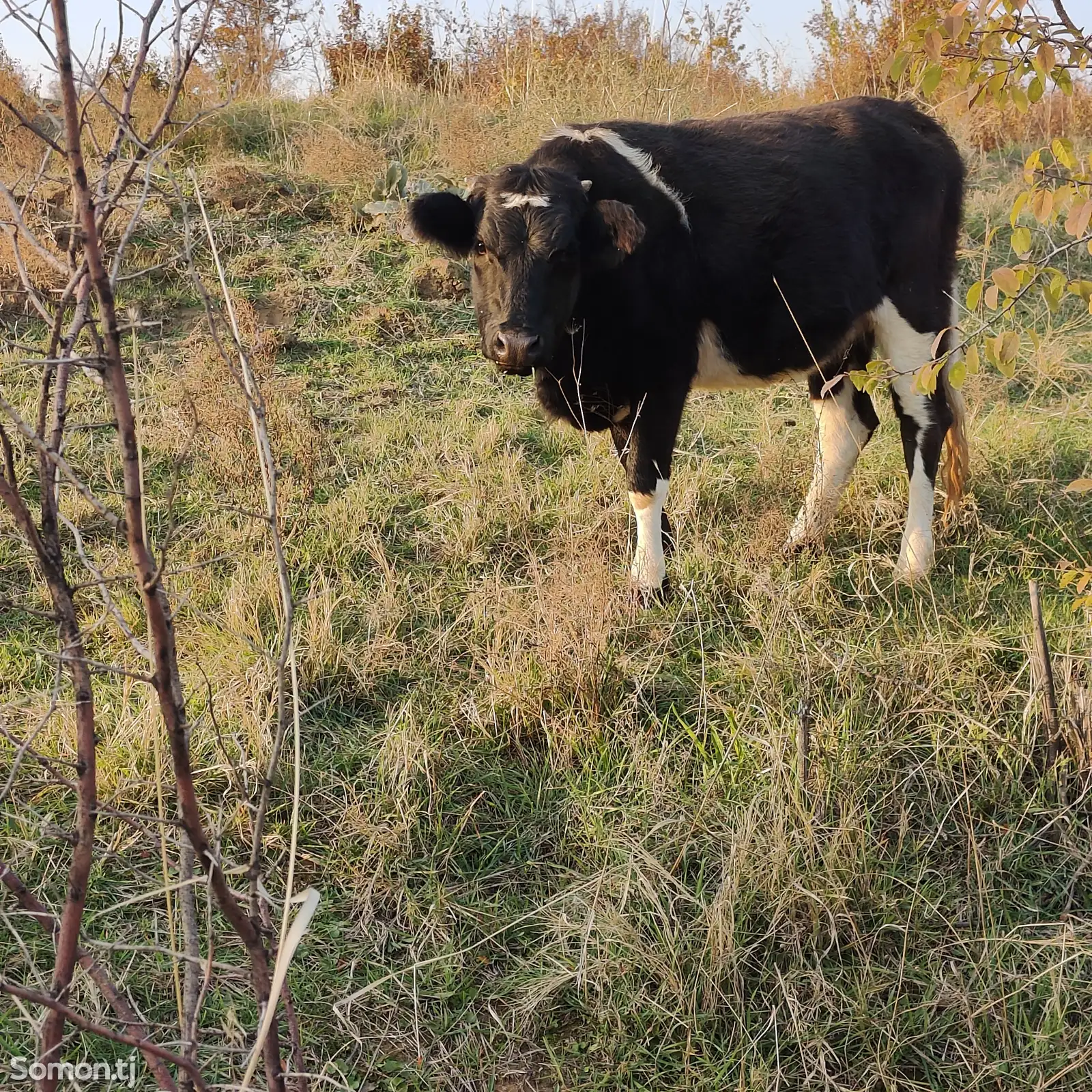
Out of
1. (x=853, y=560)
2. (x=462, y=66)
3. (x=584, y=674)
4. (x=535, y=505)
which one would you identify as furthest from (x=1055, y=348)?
(x=462, y=66)

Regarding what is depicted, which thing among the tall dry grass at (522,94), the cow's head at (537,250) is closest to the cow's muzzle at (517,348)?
the cow's head at (537,250)

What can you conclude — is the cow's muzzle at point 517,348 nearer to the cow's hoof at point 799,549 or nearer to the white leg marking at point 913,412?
the cow's hoof at point 799,549

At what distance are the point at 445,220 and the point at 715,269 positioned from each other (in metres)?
1.10

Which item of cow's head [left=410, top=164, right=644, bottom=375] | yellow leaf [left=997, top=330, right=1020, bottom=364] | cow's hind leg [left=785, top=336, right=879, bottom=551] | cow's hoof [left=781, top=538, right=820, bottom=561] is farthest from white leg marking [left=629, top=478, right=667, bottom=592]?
yellow leaf [left=997, top=330, right=1020, bottom=364]

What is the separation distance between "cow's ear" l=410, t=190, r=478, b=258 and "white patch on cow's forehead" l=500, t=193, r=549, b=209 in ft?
0.84

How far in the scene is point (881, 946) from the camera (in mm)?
2377

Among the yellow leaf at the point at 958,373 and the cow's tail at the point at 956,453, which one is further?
the cow's tail at the point at 956,453

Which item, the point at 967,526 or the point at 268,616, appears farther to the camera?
the point at 967,526

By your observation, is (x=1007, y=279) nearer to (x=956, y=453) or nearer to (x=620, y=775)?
(x=620, y=775)

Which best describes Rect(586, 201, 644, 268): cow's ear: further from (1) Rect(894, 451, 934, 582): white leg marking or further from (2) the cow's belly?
(1) Rect(894, 451, 934, 582): white leg marking

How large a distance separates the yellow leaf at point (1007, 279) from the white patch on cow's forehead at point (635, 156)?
2.40 meters

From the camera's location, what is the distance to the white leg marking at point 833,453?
4.12m

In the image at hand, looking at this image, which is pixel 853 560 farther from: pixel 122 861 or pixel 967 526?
pixel 122 861

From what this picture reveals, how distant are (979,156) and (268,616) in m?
8.56
